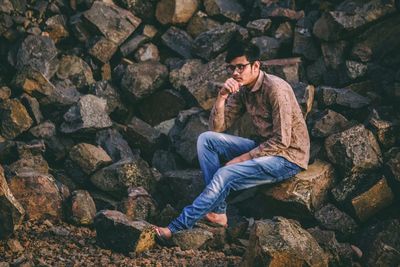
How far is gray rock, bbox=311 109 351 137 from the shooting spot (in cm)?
699

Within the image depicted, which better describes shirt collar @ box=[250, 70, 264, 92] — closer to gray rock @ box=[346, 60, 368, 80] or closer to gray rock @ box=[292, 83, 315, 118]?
gray rock @ box=[292, 83, 315, 118]

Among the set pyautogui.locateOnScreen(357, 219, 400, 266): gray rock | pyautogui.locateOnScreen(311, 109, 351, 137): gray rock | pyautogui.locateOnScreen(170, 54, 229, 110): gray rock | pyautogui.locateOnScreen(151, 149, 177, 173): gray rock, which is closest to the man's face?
pyautogui.locateOnScreen(311, 109, 351, 137): gray rock

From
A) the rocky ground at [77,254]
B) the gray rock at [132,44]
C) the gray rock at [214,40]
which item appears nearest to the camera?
the rocky ground at [77,254]

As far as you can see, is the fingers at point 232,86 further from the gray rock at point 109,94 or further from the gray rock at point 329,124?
the gray rock at point 109,94

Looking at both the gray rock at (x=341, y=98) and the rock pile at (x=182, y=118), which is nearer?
the rock pile at (x=182, y=118)

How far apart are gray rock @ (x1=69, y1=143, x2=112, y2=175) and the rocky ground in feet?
4.46

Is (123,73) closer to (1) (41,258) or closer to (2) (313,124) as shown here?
(2) (313,124)

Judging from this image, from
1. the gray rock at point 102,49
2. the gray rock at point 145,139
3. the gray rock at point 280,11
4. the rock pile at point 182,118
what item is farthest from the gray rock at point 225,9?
the gray rock at point 145,139

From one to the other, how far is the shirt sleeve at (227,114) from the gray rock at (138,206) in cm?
136

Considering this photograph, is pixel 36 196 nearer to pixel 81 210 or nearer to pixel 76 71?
pixel 81 210

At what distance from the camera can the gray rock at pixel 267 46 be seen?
8523 millimetres

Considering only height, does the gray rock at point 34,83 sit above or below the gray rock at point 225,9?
below

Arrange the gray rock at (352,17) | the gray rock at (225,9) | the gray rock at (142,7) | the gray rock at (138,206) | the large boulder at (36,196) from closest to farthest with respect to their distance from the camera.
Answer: the large boulder at (36,196)
the gray rock at (138,206)
the gray rock at (352,17)
the gray rock at (225,9)
the gray rock at (142,7)

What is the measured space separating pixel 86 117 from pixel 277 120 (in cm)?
333
